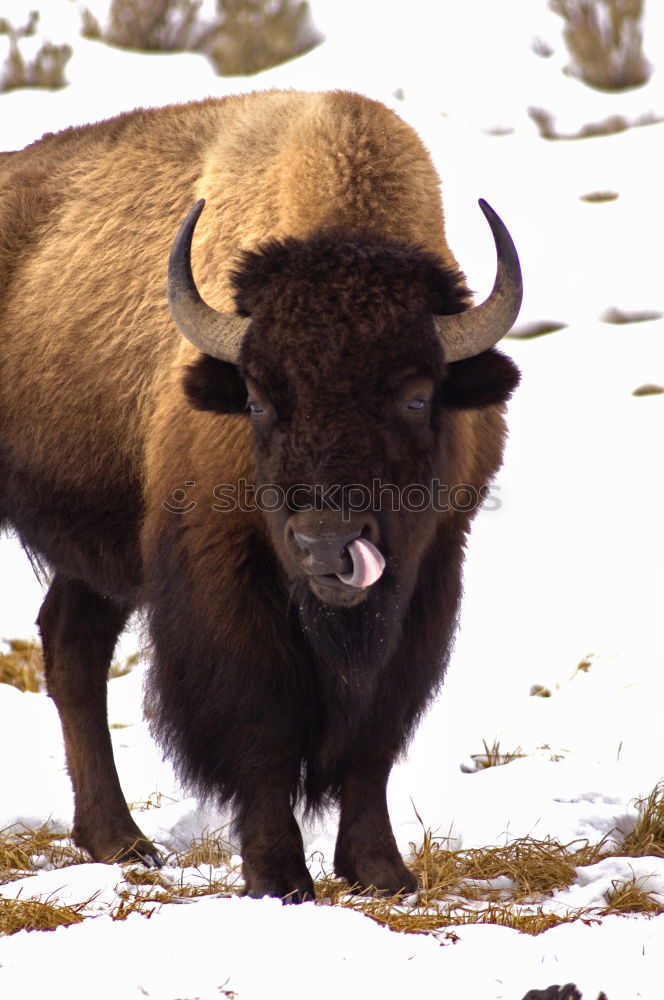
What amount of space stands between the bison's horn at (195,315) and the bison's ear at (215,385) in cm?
7

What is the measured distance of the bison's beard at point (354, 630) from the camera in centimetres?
380

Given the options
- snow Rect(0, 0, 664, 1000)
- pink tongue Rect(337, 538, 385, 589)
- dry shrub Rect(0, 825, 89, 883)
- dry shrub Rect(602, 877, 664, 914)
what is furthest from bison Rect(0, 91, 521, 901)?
dry shrub Rect(602, 877, 664, 914)

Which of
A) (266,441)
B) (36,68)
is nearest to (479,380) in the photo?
(266,441)

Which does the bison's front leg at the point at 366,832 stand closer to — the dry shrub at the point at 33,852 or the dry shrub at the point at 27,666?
the dry shrub at the point at 33,852

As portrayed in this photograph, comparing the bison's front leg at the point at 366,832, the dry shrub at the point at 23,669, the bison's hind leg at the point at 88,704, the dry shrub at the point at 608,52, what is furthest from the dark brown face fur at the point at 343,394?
the dry shrub at the point at 608,52

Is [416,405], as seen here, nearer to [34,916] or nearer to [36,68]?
[34,916]

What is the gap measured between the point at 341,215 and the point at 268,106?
903 mm

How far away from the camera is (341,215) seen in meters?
4.20

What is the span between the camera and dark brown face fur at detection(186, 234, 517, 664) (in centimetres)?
355

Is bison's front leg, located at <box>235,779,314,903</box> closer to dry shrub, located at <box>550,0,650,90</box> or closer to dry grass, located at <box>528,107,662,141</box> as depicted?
dry grass, located at <box>528,107,662,141</box>

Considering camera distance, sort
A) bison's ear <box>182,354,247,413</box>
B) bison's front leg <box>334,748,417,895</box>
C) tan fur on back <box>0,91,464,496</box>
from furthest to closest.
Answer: tan fur on back <box>0,91,464,496</box>, bison's front leg <box>334,748,417,895</box>, bison's ear <box>182,354,247,413</box>

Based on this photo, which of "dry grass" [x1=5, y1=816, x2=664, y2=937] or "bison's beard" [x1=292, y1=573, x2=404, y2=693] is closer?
"dry grass" [x1=5, y1=816, x2=664, y2=937]

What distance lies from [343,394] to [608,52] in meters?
10.8

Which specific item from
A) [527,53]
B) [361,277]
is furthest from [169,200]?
[527,53]
